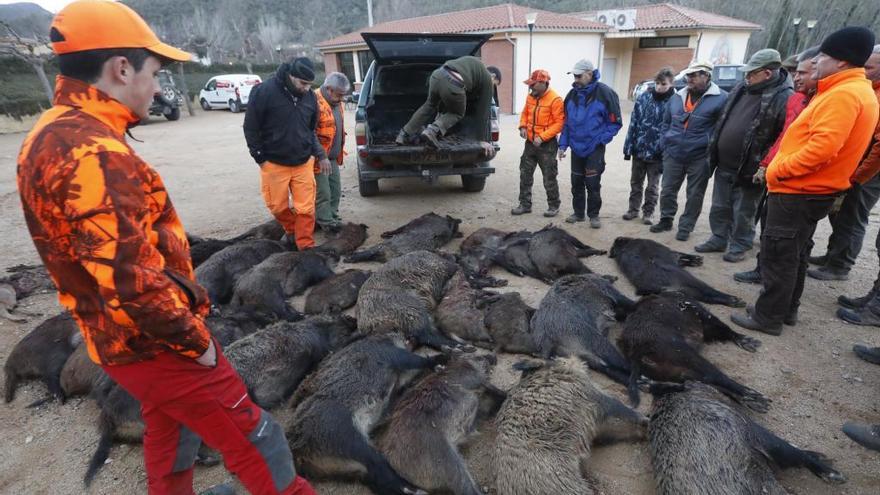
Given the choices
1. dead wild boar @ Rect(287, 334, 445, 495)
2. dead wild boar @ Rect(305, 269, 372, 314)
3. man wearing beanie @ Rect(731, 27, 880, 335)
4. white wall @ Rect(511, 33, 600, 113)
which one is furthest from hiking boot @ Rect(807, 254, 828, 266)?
white wall @ Rect(511, 33, 600, 113)

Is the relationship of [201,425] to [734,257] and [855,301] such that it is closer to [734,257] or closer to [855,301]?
[855,301]

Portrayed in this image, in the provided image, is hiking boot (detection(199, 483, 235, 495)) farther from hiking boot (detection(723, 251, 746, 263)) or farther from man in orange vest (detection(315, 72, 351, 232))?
hiking boot (detection(723, 251, 746, 263))

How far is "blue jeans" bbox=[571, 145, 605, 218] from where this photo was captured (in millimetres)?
6242

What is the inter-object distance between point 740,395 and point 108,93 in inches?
153

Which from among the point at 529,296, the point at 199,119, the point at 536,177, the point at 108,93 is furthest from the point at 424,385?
the point at 199,119

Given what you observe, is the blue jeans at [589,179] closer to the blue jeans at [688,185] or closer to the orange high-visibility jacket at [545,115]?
the orange high-visibility jacket at [545,115]

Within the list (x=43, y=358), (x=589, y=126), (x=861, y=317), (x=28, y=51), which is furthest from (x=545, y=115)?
(x=28, y=51)

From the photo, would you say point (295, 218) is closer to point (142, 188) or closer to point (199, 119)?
point (142, 188)

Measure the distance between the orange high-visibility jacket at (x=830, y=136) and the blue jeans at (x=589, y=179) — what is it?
2.83m

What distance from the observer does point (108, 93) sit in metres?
1.58

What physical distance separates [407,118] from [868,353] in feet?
23.3

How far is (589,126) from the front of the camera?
6117 millimetres

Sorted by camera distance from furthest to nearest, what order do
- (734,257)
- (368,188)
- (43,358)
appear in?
(368,188) → (734,257) → (43,358)

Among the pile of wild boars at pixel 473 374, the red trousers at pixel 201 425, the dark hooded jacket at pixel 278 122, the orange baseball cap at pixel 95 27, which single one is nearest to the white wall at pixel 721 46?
the pile of wild boars at pixel 473 374
